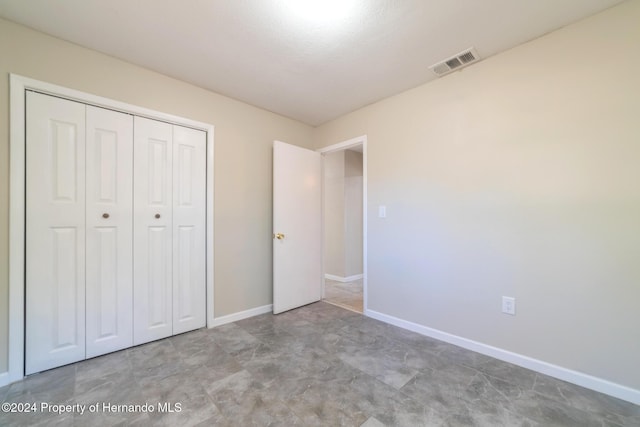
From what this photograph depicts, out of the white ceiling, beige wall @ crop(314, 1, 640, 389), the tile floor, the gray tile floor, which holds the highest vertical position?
the white ceiling

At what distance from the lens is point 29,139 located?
5.67ft

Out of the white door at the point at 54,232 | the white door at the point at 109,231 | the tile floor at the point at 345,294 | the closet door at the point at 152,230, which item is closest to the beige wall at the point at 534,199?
the tile floor at the point at 345,294

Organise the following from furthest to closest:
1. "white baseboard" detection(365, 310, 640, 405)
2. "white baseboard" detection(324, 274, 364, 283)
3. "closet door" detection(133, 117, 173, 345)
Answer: "white baseboard" detection(324, 274, 364, 283) → "closet door" detection(133, 117, 173, 345) → "white baseboard" detection(365, 310, 640, 405)

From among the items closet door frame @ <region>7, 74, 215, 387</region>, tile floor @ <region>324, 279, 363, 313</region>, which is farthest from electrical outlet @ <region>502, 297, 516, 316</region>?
closet door frame @ <region>7, 74, 215, 387</region>

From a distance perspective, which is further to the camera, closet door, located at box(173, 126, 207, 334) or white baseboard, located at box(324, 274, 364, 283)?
white baseboard, located at box(324, 274, 364, 283)

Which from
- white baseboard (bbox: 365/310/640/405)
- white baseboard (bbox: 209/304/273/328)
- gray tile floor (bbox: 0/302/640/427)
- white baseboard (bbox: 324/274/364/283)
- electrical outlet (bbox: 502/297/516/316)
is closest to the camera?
gray tile floor (bbox: 0/302/640/427)

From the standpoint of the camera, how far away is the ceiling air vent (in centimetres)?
198

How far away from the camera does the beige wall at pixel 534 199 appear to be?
1.55m

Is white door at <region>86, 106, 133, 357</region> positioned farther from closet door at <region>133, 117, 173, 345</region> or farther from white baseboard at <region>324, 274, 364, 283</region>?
white baseboard at <region>324, 274, 364, 283</region>

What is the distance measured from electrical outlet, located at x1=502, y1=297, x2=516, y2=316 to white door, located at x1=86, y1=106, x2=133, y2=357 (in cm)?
297

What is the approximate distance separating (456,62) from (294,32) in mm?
1325

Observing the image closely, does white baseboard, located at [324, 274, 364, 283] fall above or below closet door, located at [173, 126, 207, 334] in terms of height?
below

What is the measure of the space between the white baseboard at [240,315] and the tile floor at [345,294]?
85cm

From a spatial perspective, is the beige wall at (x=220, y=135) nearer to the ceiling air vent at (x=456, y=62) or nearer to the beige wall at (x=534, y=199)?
the beige wall at (x=534, y=199)
